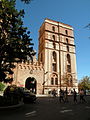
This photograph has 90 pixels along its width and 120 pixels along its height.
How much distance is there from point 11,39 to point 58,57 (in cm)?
3188

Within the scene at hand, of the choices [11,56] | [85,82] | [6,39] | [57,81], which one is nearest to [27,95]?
[11,56]

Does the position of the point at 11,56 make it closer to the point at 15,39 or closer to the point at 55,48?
the point at 15,39

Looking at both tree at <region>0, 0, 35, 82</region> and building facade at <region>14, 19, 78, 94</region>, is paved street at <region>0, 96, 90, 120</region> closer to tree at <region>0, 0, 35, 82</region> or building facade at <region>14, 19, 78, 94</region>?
tree at <region>0, 0, 35, 82</region>

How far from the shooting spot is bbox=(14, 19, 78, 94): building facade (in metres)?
36.4

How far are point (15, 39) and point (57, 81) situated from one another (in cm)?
3015

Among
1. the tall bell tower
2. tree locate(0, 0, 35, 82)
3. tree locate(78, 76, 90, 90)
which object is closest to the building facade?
the tall bell tower

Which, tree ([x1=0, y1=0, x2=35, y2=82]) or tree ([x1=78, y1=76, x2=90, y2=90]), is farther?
tree ([x1=78, y1=76, x2=90, y2=90])

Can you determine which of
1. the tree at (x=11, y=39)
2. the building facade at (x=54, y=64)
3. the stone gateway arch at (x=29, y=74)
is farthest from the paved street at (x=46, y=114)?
the building facade at (x=54, y=64)

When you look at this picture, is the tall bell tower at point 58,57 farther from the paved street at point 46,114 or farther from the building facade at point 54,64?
the paved street at point 46,114

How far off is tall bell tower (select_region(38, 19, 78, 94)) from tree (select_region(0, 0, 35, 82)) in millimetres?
25655

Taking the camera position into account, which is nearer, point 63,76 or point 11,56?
point 11,56

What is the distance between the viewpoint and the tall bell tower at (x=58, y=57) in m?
38.5

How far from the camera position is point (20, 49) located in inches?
437

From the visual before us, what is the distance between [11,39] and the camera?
1084cm
